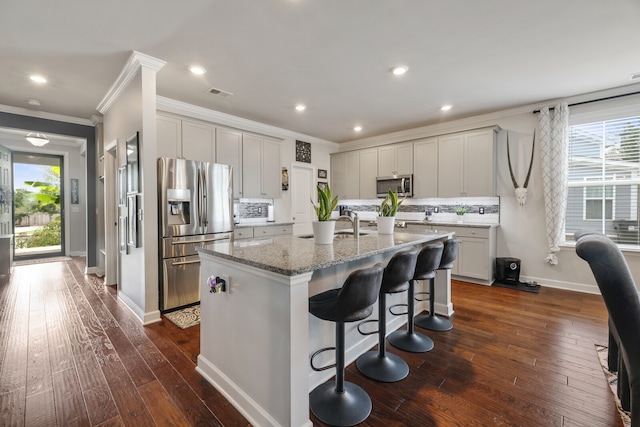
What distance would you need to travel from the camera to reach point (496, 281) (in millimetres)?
4426

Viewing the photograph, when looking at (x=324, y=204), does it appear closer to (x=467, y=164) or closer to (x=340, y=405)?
(x=340, y=405)

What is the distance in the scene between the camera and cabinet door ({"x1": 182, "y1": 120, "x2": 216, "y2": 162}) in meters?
3.95

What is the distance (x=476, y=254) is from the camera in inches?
172

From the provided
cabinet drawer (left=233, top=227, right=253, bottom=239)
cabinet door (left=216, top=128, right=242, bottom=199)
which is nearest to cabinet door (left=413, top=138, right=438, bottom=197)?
cabinet drawer (left=233, top=227, right=253, bottom=239)

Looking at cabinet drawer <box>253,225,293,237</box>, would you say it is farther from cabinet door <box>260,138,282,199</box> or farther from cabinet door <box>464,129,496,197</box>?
cabinet door <box>464,129,496,197</box>

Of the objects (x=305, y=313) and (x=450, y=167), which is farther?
(x=450, y=167)

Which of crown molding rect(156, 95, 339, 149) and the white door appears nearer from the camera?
crown molding rect(156, 95, 339, 149)

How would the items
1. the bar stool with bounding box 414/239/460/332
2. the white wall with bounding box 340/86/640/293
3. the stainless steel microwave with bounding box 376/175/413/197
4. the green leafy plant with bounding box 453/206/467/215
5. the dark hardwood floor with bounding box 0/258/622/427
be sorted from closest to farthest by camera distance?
the dark hardwood floor with bounding box 0/258/622/427 < the bar stool with bounding box 414/239/460/332 < the white wall with bounding box 340/86/640/293 < the green leafy plant with bounding box 453/206/467/215 < the stainless steel microwave with bounding box 376/175/413/197

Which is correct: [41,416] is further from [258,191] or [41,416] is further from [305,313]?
[258,191]

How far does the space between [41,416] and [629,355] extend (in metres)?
3.07

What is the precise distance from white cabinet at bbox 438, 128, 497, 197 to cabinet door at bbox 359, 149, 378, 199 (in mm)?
1339

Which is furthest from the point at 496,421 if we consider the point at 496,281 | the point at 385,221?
the point at 496,281

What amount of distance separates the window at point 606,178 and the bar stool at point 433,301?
8.90ft

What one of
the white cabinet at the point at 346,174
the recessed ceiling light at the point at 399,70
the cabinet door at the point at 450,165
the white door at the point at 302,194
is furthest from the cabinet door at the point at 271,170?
the cabinet door at the point at 450,165
